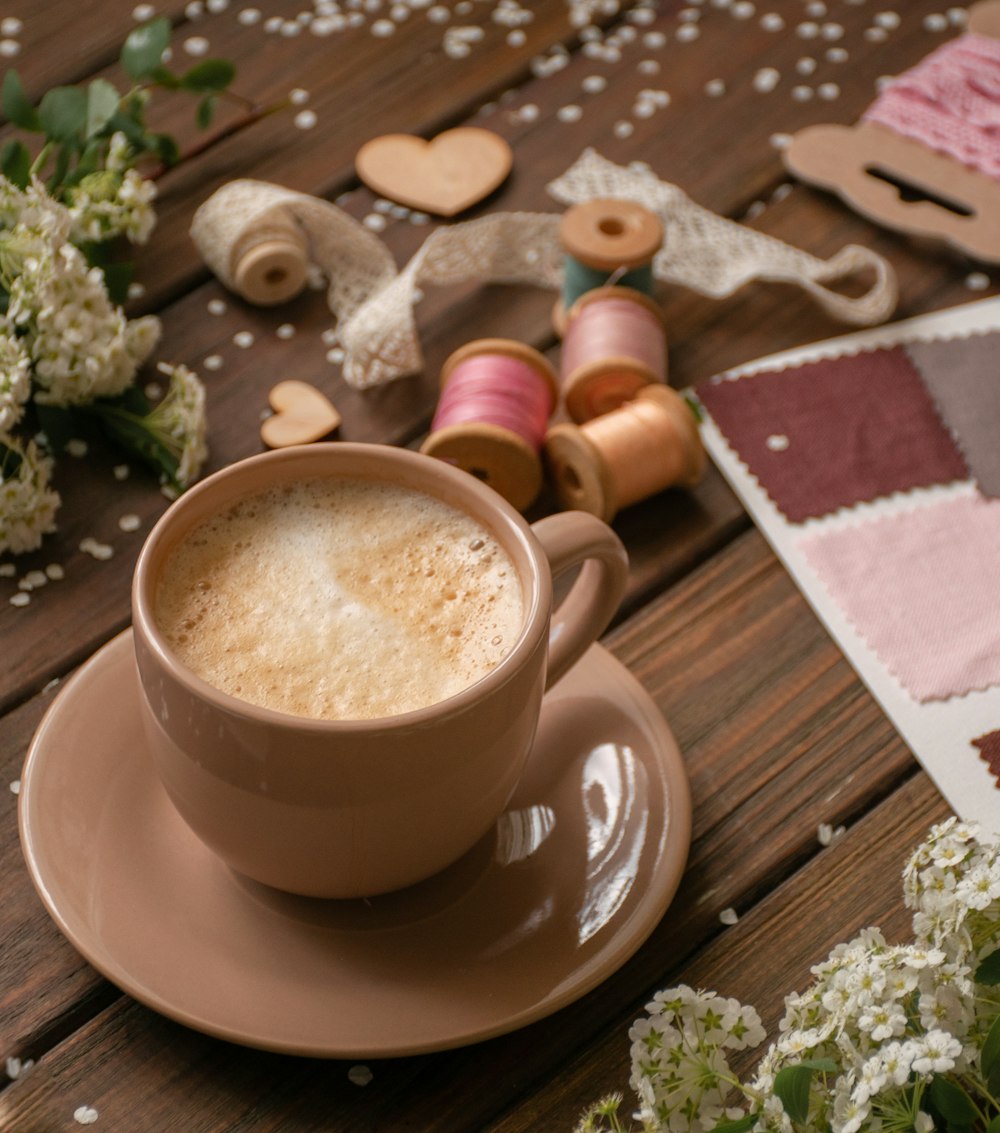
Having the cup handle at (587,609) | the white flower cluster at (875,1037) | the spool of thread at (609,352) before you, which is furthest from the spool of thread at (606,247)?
the white flower cluster at (875,1037)

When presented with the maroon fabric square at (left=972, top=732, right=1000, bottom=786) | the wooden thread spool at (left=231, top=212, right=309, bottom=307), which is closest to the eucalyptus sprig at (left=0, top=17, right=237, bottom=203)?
the wooden thread spool at (left=231, top=212, right=309, bottom=307)

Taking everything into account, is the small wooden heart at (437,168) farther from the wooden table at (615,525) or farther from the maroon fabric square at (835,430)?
the maroon fabric square at (835,430)

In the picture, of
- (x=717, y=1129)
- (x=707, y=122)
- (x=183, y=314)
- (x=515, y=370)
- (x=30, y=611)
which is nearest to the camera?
(x=717, y=1129)

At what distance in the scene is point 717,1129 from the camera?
592 millimetres

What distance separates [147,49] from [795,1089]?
1.11m

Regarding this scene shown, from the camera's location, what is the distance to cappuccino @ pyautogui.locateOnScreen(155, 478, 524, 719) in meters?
0.71

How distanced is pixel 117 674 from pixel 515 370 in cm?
41

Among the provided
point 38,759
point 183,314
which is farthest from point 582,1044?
point 183,314

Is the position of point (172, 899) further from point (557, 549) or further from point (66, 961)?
point (557, 549)

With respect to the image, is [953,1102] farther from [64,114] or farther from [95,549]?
[64,114]

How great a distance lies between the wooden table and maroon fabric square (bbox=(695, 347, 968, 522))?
0.04 m

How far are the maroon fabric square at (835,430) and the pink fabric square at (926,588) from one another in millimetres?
35

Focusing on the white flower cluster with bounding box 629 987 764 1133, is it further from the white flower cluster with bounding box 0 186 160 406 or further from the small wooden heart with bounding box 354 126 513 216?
the small wooden heart with bounding box 354 126 513 216

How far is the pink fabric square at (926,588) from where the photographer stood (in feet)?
3.26
